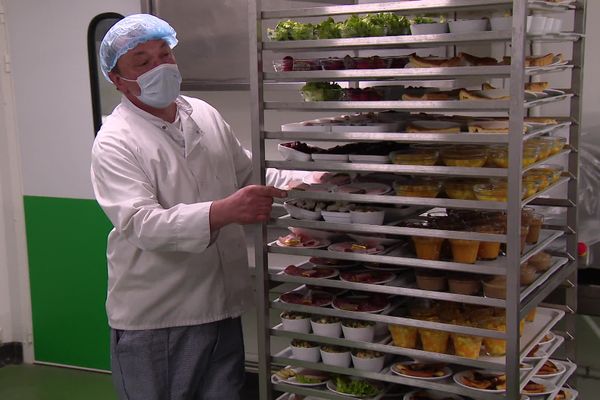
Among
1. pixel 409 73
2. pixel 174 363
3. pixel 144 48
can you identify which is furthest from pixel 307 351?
pixel 144 48

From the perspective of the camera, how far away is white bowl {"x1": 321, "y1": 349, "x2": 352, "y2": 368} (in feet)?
7.29

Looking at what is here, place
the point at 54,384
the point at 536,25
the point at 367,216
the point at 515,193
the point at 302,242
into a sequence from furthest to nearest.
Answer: the point at 54,384
the point at 302,242
the point at 367,216
the point at 536,25
the point at 515,193

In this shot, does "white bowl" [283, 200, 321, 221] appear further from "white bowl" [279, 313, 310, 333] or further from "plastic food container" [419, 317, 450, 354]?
"plastic food container" [419, 317, 450, 354]

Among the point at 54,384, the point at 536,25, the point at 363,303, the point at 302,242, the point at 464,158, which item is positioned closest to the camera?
the point at 536,25

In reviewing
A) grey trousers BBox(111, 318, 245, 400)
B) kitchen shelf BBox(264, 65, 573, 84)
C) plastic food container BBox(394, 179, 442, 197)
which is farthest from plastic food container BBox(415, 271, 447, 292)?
grey trousers BBox(111, 318, 245, 400)

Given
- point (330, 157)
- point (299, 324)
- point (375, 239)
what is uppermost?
point (330, 157)

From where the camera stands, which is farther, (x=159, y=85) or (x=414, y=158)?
(x=159, y=85)

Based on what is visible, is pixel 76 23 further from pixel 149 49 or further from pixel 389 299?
pixel 389 299

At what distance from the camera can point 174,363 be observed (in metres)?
2.54

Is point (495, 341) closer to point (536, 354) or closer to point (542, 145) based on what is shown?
point (536, 354)

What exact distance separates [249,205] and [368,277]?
0.41 meters

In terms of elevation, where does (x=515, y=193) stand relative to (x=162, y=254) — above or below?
above

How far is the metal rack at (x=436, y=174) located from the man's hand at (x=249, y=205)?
0.19ft

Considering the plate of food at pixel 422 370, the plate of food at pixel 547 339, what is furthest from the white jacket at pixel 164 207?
the plate of food at pixel 547 339
